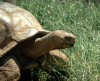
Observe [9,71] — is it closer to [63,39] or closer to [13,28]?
[13,28]

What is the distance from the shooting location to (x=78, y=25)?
533cm

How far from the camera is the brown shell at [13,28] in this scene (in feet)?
13.0

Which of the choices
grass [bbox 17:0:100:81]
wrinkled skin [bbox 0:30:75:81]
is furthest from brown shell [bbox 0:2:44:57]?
grass [bbox 17:0:100:81]

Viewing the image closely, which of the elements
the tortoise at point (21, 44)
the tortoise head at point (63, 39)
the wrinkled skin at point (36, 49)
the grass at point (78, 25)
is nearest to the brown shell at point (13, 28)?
the tortoise at point (21, 44)

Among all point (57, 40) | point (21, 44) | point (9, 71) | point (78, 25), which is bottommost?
point (9, 71)

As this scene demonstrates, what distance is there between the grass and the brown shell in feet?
1.98

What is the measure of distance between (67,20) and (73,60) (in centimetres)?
199

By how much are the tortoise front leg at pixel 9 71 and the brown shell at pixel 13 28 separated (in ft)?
0.50

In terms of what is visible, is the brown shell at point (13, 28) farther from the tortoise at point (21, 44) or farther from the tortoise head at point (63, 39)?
the tortoise head at point (63, 39)

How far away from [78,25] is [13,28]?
60.8 inches

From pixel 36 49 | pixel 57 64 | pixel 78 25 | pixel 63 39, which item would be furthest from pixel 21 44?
pixel 78 25

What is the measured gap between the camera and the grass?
12.7 feet

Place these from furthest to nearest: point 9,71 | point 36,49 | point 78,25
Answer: point 78,25
point 36,49
point 9,71

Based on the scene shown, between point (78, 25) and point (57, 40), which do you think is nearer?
point (57, 40)
